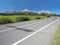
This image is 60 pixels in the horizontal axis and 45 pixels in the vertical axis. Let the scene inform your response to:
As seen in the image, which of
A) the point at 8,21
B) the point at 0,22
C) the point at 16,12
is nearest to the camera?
the point at 0,22

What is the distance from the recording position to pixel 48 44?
8758 millimetres

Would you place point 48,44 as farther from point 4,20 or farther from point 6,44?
point 4,20

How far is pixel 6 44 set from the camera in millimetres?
8219

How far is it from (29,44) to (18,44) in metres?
0.64

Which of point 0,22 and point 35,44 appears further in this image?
point 0,22

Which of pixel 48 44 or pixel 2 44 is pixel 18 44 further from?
pixel 48 44

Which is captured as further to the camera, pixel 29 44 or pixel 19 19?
pixel 19 19

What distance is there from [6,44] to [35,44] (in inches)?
65.2

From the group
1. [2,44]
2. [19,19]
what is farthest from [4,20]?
[2,44]

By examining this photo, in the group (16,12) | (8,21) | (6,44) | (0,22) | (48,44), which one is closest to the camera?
(6,44)

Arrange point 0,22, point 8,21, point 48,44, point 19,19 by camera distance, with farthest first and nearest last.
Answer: point 19,19, point 8,21, point 0,22, point 48,44

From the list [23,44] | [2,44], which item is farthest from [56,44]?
[2,44]

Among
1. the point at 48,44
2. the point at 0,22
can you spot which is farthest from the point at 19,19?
the point at 48,44

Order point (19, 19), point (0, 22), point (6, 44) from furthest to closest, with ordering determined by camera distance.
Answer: point (19, 19) < point (0, 22) < point (6, 44)
